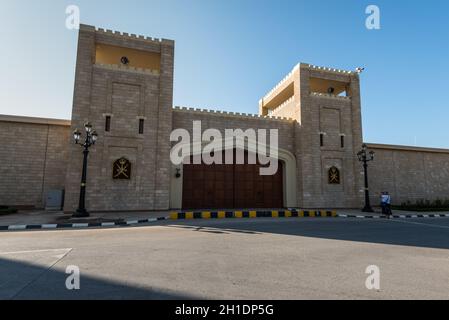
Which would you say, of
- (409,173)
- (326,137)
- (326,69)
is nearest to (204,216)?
(326,137)

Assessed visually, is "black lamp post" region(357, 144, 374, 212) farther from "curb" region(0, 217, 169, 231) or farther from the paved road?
"curb" region(0, 217, 169, 231)

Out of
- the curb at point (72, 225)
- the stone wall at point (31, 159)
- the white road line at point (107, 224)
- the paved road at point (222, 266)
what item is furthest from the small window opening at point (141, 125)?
the paved road at point (222, 266)

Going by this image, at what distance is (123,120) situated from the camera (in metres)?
13.5

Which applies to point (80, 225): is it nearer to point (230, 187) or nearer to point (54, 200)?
point (54, 200)

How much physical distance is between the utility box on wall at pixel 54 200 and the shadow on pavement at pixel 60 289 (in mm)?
10986

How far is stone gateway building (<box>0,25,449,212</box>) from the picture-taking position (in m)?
13.0

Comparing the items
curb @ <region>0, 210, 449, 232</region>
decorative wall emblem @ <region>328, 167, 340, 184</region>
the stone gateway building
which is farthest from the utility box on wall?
decorative wall emblem @ <region>328, 167, 340, 184</region>

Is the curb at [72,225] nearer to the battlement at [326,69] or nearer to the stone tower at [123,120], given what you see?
the stone tower at [123,120]

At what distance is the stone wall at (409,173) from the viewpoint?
758 inches

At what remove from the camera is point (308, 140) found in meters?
16.5

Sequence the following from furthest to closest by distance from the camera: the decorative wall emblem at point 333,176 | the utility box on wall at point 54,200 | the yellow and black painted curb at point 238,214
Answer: the decorative wall emblem at point 333,176 < the utility box on wall at point 54,200 < the yellow and black painted curb at point 238,214

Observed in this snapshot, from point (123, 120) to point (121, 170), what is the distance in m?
2.64
